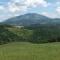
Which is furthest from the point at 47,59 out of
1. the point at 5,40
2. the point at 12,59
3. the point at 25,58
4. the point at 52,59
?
the point at 5,40

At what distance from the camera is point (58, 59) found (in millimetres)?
22906

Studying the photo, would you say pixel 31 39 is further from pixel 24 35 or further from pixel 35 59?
pixel 35 59

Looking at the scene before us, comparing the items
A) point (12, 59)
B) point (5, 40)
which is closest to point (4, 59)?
point (12, 59)

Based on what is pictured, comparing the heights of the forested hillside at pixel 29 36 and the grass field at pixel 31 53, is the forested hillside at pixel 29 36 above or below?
below

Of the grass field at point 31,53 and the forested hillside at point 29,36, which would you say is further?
the forested hillside at point 29,36

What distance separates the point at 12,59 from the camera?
923 inches

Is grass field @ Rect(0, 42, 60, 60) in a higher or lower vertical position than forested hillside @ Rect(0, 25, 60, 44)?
higher

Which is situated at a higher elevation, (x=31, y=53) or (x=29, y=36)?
(x=31, y=53)

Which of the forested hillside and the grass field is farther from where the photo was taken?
the forested hillside

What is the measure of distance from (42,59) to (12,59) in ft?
12.3

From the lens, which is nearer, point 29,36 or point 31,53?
point 31,53

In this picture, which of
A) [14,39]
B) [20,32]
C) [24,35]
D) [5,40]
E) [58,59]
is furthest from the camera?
[20,32]

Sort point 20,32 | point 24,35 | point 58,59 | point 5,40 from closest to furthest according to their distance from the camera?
Result: point 58,59
point 5,40
point 24,35
point 20,32

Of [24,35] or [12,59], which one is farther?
[24,35]
